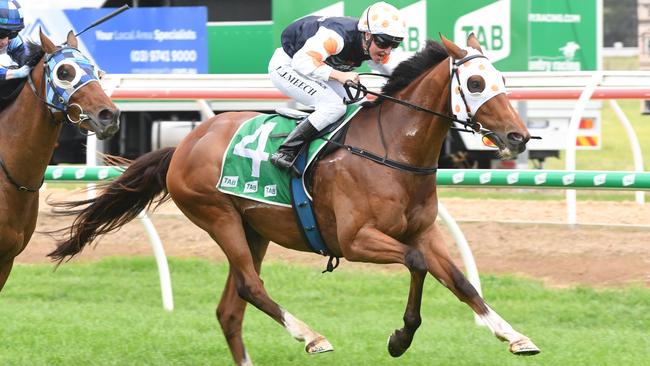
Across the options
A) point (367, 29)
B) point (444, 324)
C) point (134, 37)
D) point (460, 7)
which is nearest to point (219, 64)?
point (134, 37)

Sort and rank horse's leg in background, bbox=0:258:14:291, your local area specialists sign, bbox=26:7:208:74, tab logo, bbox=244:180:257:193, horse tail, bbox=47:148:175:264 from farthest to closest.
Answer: your local area specialists sign, bbox=26:7:208:74 < horse tail, bbox=47:148:175:264 < tab logo, bbox=244:180:257:193 < horse's leg in background, bbox=0:258:14:291

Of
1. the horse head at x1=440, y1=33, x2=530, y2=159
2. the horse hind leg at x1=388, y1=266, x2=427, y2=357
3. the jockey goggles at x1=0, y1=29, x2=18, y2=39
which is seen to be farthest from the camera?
the jockey goggles at x1=0, y1=29, x2=18, y2=39

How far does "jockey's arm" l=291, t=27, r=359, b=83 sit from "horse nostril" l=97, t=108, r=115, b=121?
39.9 inches

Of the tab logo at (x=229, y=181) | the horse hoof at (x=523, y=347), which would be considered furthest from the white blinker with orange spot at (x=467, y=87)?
the tab logo at (x=229, y=181)

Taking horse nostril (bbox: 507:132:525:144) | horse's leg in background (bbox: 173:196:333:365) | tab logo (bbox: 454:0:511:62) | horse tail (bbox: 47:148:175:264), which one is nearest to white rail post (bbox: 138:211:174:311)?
horse tail (bbox: 47:148:175:264)

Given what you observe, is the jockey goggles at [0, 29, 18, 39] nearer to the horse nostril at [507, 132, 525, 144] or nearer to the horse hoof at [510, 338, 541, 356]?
the horse nostril at [507, 132, 525, 144]

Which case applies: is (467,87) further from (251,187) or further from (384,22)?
(251,187)

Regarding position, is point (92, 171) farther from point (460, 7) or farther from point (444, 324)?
point (460, 7)

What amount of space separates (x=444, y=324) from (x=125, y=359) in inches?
80.4

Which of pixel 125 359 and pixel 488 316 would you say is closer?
pixel 488 316

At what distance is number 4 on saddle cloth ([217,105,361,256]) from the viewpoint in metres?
5.86

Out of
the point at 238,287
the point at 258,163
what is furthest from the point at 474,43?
the point at 238,287

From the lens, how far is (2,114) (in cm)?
579

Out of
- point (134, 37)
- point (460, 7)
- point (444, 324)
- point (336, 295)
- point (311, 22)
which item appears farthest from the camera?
point (134, 37)
